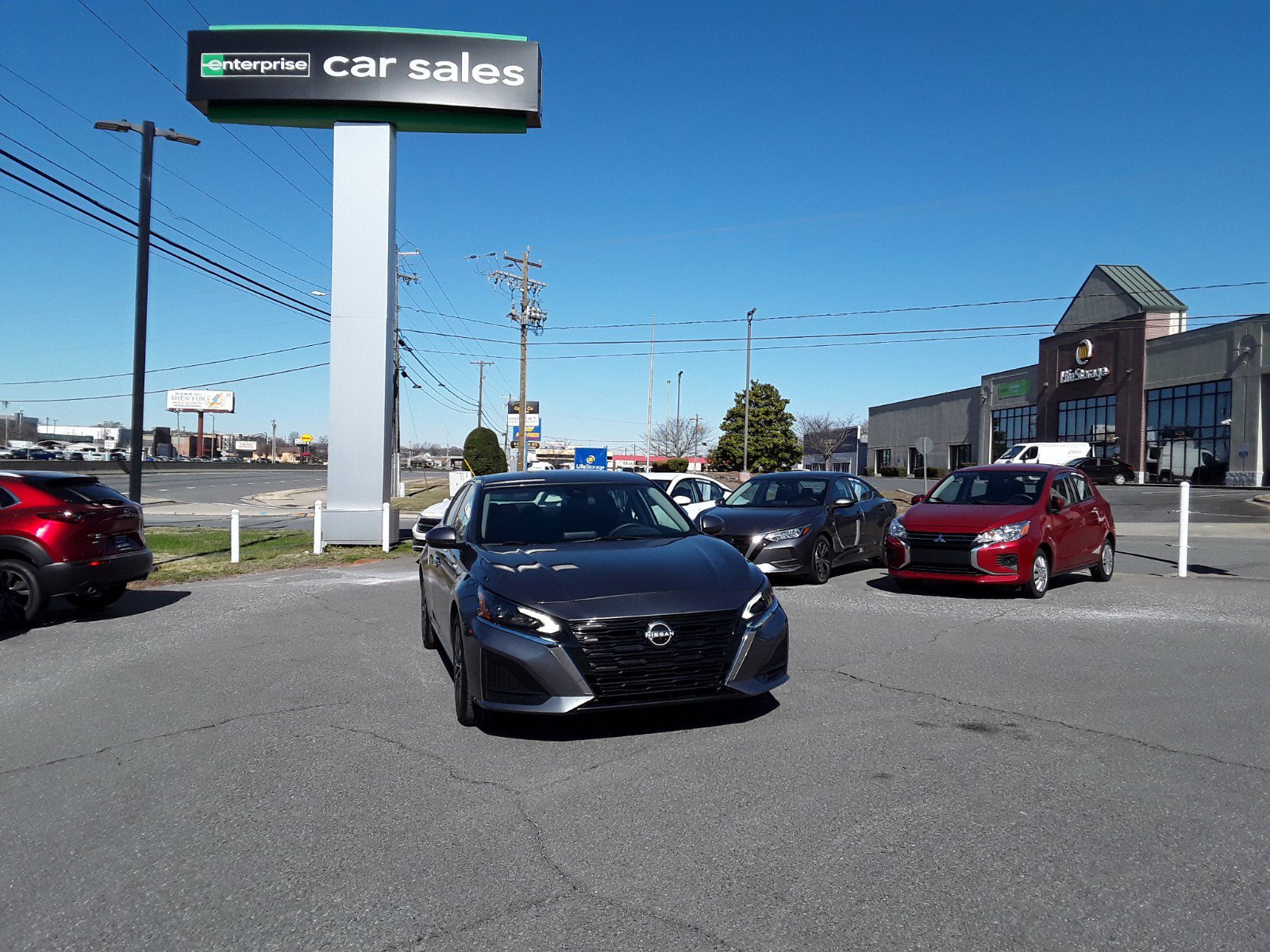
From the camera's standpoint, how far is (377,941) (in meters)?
3.21

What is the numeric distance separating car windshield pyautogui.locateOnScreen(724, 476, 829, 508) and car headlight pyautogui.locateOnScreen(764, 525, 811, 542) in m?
0.99

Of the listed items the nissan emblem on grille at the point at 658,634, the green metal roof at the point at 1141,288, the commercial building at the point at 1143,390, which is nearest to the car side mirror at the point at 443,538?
the nissan emblem on grille at the point at 658,634

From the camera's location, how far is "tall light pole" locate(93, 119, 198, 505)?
659 inches

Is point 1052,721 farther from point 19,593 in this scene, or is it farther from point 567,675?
point 19,593

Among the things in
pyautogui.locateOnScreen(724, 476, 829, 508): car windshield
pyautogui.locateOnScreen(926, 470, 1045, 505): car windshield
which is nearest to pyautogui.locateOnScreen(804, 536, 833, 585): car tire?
pyautogui.locateOnScreen(724, 476, 829, 508): car windshield

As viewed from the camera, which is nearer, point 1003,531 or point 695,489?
point 1003,531

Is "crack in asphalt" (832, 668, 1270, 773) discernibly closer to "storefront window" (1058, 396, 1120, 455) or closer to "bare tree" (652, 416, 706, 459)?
"storefront window" (1058, 396, 1120, 455)

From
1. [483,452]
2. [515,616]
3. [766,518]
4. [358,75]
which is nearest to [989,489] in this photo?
[766,518]

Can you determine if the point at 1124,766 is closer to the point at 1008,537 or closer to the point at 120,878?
the point at 120,878

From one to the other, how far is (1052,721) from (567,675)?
2988 mm

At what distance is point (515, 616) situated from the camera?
527cm

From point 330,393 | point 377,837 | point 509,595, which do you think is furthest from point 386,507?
point 377,837

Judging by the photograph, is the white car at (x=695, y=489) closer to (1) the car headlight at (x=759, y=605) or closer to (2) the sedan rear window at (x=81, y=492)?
(2) the sedan rear window at (x=81, y=492)

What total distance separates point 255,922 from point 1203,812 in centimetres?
395
